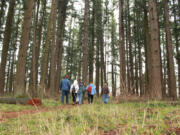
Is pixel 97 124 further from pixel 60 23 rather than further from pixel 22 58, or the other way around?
pixel 60 23

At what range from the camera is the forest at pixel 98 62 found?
337cm

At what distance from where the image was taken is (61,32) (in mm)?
23734

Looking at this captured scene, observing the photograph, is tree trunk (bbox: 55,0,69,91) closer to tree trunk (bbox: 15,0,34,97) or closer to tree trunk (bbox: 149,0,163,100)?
tree trunk (bbox: 15,0,34,97)

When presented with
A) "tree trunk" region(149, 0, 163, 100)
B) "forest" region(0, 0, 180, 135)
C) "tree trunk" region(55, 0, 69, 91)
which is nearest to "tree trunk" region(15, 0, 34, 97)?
"forest" region(0, 0, 180, 135)

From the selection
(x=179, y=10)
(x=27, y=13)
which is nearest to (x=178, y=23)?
(x=179, y=10)

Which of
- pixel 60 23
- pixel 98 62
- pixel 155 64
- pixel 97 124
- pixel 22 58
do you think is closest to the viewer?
pixel 97 124

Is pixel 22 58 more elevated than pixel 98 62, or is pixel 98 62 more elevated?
pixel 98 62

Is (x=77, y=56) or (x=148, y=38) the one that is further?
(x=77, y=56)

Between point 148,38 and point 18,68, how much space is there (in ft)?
38.9

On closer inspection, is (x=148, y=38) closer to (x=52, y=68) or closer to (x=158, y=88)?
(x=158, y=88)

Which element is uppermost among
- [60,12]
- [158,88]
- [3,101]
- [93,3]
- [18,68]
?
[93,3]

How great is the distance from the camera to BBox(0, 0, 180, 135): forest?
11.0ft

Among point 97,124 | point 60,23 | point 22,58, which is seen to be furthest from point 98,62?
point 97,124

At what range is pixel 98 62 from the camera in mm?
26547
